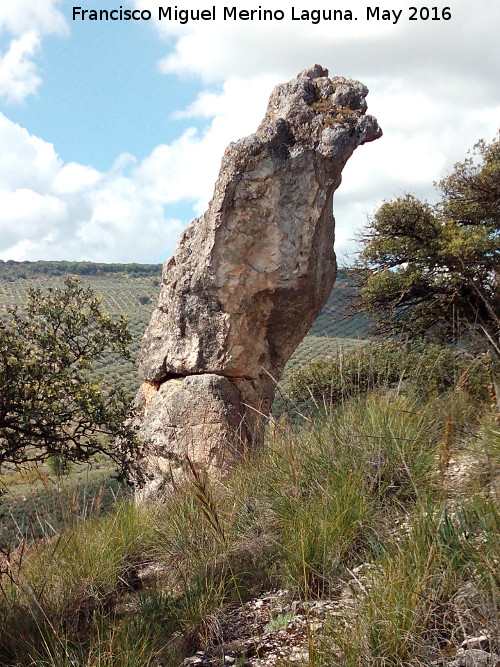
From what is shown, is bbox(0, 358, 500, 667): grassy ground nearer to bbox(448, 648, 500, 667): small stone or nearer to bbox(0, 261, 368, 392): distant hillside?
bbox(448, 648, 500, 667): small stone

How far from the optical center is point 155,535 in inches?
190

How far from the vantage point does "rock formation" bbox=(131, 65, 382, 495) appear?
7.81 m

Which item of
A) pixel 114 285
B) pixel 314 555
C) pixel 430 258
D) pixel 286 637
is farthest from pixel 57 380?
pixel 114 285

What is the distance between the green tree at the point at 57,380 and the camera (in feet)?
15.5

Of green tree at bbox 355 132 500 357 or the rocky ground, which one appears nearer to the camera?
the rocky ground

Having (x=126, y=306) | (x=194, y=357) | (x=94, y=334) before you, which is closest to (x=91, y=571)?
(x=94, y=334)

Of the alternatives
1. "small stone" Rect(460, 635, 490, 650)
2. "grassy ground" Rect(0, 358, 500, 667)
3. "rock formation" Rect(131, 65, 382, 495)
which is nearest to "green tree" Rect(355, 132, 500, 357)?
"rock formation" Rect(131, 65, 382, 495)

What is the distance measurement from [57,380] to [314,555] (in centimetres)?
229

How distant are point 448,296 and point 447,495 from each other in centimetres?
961

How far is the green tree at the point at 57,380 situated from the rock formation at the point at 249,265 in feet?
7.16

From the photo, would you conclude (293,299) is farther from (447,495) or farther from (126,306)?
(126,306)

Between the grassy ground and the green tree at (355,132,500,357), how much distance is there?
7558 millimetres

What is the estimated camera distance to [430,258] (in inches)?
503

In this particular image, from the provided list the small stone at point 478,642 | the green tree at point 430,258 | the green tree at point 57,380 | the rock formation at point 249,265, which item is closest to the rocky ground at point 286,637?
the small stone at point 478,642
